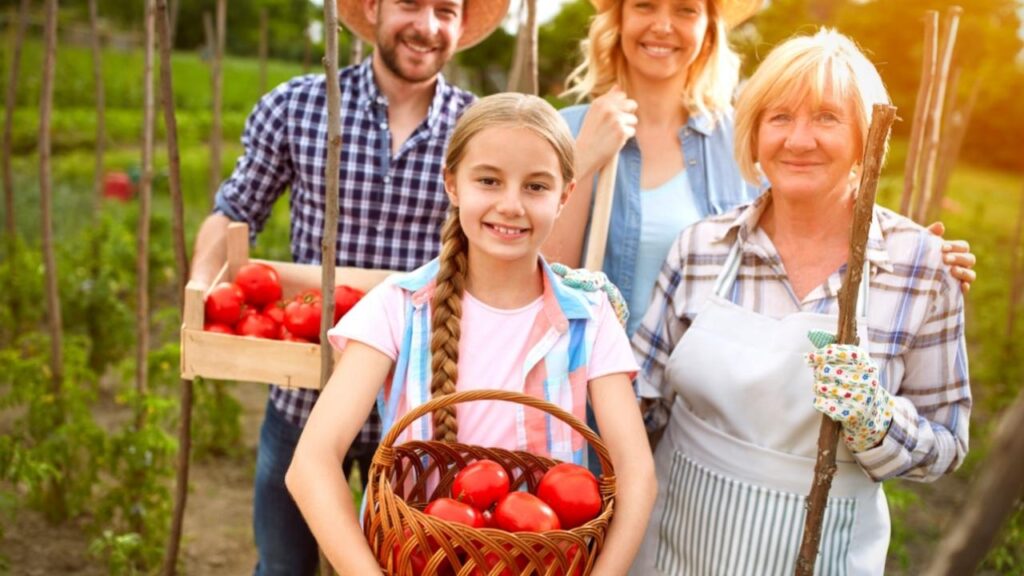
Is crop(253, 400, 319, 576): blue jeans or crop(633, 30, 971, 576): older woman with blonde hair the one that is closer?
crop(633, 30, 971, 576): older woman with blonde hair

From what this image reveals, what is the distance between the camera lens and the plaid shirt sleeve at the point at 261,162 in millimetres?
2402

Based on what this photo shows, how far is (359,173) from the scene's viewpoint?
2.37m

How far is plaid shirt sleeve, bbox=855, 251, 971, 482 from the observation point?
1.78 metres

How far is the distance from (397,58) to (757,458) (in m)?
1.24

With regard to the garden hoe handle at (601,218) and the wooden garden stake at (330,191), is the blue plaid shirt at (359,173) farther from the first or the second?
the wooden garden stake at (330,191)

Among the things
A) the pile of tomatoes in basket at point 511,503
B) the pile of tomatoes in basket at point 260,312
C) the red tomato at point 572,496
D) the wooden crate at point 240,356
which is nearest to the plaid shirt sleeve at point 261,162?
the pile of tomatoes in basket at point 260,312

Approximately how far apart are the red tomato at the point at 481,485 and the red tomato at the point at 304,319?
63 centimetres

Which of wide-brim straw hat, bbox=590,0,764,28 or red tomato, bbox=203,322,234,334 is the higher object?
wide-brim straw hat, bbox=590,0,764,28

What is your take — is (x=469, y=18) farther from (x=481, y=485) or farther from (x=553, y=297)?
(x=481, y=485)

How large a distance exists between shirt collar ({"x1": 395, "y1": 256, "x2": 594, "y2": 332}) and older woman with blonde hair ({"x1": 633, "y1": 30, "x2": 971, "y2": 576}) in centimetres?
29

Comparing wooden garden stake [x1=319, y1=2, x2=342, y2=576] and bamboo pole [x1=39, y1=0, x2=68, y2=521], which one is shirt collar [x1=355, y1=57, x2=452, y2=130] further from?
bamboo pole [x1=39, y1=0, x2=68, y2=521]

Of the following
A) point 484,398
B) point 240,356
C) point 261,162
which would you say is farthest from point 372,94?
point 484,398

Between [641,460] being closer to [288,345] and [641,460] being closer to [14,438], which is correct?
[288,345]

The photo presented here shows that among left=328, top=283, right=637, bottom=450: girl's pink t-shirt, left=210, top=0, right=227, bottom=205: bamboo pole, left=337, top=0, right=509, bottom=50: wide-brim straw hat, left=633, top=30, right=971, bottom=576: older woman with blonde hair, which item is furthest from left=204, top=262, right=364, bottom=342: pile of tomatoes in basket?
left=210, top=0, right=227, bottom=205: bamboo pole
